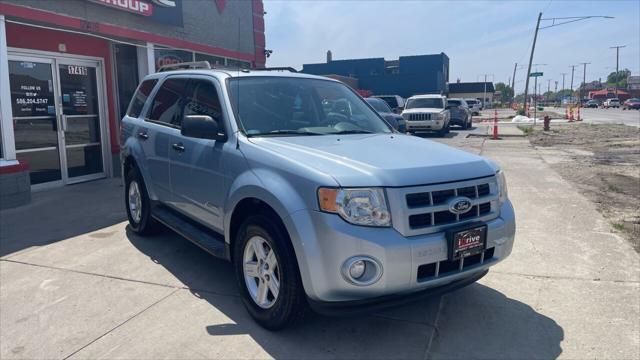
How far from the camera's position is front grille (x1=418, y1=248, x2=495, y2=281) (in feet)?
10.5

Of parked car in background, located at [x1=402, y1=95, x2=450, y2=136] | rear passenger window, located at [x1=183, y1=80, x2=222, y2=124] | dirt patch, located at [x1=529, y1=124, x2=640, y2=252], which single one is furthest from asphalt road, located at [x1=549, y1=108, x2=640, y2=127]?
rear passenger window, located at [x1=183, y1=80, x2=222, y2=124]

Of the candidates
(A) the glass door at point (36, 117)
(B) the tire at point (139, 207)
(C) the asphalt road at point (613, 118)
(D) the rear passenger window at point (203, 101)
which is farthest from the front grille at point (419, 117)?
(D) the rear passenger window at point (203, 101)

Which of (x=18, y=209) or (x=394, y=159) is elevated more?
(x=394, y=159)

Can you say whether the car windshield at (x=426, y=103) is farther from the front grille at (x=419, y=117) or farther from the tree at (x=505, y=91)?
the tree at (x=505, y=91)

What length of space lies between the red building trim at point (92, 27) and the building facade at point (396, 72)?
3794cm

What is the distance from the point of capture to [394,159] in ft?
11.2

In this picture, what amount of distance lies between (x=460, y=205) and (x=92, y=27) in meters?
7.92

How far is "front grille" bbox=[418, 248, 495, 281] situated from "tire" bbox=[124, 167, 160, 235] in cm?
351

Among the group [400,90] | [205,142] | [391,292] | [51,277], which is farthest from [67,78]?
[400,90]

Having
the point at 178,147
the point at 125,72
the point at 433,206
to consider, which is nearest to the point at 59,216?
the point at 178,147

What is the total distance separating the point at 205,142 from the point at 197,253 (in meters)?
1.57

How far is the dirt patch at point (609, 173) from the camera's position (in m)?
6.67

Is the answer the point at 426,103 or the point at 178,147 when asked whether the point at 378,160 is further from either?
the point at 426,103

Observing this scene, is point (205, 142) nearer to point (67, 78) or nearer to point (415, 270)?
point (415, 270)
